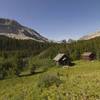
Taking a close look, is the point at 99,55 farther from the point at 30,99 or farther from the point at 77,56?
the point at 30,99

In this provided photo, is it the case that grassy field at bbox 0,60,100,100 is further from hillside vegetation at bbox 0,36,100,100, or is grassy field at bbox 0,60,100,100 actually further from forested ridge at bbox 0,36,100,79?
forested ridge at bbox 0,36,100,79

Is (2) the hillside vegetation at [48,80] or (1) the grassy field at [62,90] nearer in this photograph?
(1) the grassy field at [62,90]

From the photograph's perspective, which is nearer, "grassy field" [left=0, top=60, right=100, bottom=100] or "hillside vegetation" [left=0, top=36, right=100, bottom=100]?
"grassy field" [left=0, top=60, right=100, bottom=100]

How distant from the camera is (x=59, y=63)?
42.2 m

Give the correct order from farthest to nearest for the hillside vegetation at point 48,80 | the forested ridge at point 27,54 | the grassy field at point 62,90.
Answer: the forested ridge at point 27,54, the hillside vegetation at point 48,80, the grassy field at point 62,90

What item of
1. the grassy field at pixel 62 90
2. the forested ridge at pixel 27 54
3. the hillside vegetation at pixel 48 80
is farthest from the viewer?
the forested ridge at pixel 27 54

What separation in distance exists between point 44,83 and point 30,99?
134 inches

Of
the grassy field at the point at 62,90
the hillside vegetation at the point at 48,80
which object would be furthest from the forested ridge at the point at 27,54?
the grassy field at the point at 62,90

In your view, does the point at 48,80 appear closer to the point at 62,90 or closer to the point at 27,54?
the point at 62,90

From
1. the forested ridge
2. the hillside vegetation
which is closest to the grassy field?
the hillside vegetation

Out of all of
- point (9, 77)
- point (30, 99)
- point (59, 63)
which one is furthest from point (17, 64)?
point (30, 99)

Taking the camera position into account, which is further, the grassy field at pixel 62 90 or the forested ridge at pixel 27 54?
the forested ridge at pixel 27 54

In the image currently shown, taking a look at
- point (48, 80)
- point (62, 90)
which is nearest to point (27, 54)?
point (48, 80)

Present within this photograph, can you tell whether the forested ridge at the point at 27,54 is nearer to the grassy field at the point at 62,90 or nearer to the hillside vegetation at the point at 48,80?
the hillside vegetation at the point at 48,80
